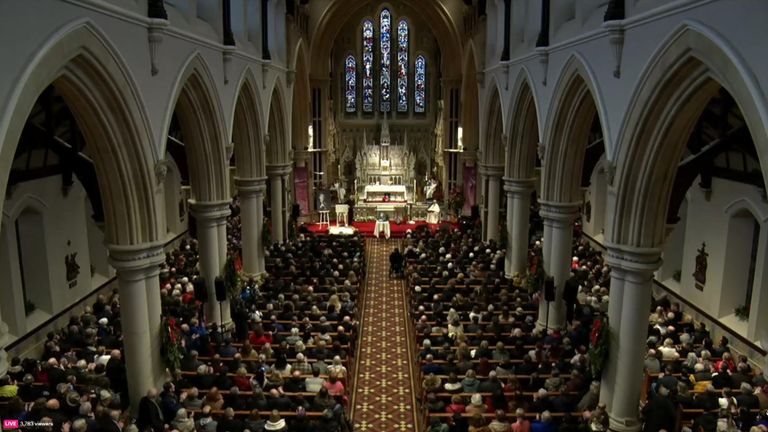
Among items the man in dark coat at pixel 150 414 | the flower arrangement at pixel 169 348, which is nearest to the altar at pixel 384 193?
the flower arrangement at pixel 169 348

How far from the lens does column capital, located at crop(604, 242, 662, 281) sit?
402 inches

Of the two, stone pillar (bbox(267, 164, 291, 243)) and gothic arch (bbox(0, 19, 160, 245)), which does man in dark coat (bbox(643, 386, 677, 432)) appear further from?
stone pillar (bbox(267, 164, 291, 243))

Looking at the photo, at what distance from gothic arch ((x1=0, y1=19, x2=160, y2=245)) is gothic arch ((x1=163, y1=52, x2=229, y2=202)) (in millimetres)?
2754

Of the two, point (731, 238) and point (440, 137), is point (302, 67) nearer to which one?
point (440, 137)

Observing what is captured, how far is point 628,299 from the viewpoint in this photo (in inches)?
410

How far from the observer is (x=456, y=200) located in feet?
100

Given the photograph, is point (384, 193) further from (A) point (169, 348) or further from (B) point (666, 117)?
(B) point (666, 117)

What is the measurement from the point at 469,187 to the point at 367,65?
11.8 m

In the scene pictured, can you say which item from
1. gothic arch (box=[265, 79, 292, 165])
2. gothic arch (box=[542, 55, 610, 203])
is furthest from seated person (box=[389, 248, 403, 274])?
gothic arch (box=[542, 55, 610, 203])

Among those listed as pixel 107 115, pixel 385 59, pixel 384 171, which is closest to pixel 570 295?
pixel 107 115

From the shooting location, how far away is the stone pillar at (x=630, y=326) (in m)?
10.3

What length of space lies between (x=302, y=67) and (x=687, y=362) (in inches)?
886

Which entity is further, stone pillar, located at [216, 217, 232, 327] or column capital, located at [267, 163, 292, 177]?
column capital, located at [267, 163, 292, 177]

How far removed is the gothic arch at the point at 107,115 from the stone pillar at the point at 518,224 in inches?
438
